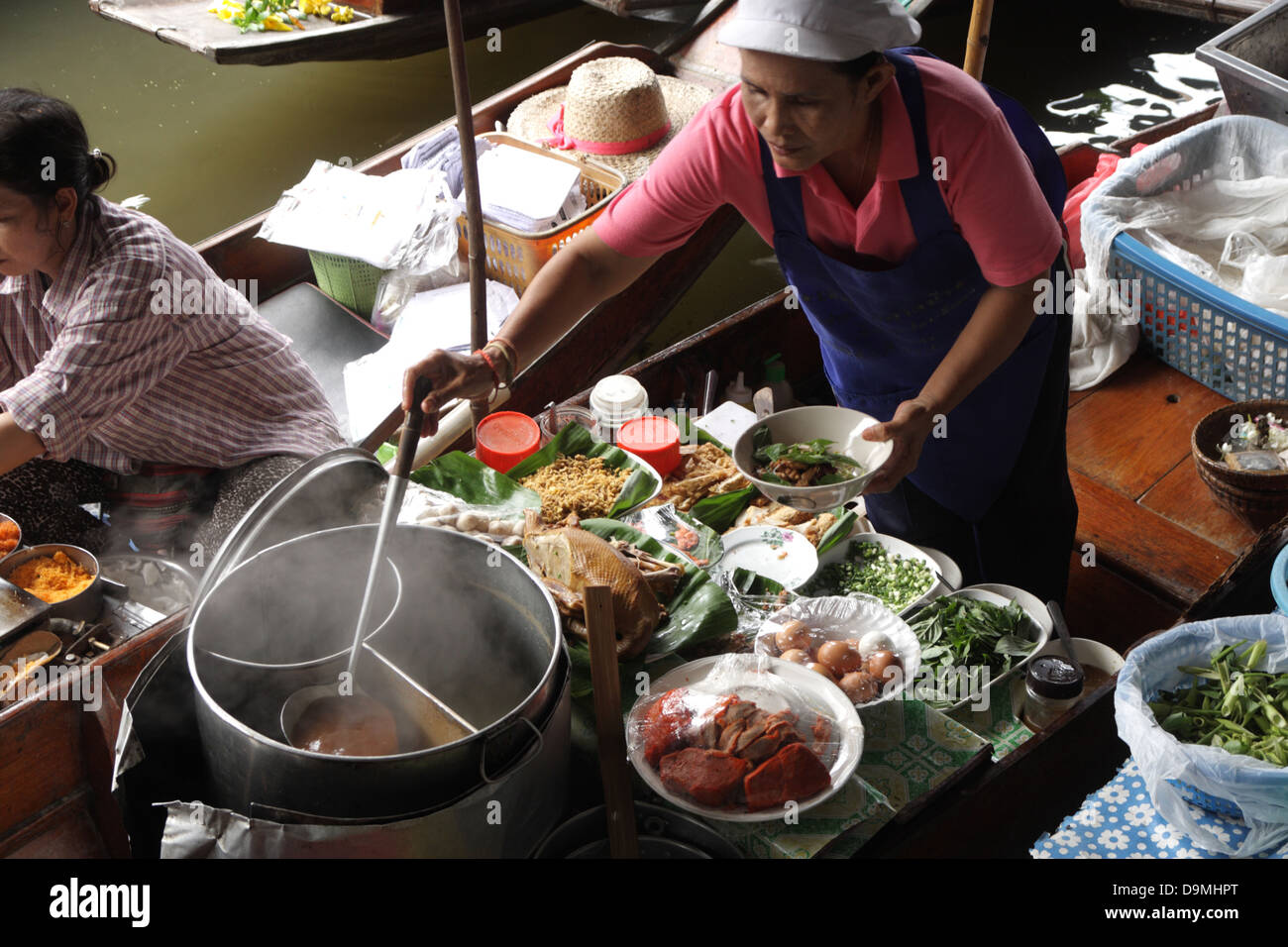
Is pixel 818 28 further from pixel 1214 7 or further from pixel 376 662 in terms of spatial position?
pixel 1214 7

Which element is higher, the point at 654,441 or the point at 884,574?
the point at 654,441

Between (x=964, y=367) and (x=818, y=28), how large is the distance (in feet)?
2.24

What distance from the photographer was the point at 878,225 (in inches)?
81.2

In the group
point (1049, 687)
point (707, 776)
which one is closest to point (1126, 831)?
point (1049, 687)

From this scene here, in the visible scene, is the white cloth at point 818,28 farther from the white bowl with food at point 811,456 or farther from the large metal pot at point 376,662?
the large metal pot at point 376,662

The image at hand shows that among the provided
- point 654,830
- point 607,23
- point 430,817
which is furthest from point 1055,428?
point 607,23

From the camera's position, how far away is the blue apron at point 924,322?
2061mm

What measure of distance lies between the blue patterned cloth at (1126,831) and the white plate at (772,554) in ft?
2.56

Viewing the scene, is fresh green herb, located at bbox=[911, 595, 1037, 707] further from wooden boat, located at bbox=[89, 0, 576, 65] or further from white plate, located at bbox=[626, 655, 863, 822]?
wooden boat, located at bbox=[89, 0, 576, 65]

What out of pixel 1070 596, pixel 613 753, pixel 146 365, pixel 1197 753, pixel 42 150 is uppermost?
pixel 42 150

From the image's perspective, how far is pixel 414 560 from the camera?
1.76 m

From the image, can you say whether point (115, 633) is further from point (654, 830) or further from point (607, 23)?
point (607, 23)

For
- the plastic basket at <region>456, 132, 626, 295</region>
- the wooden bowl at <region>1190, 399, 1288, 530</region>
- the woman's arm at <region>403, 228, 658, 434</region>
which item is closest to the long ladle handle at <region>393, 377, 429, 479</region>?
the woman's arm at <region>403, 228, 658, 434</region>
